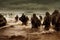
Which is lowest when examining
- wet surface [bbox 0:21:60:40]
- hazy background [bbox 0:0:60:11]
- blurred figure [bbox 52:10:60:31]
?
wet surface [bbox 0:21:60:40]

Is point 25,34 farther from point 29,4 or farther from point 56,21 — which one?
point 29,4

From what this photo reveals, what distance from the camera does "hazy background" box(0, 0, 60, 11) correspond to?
16.2 ft

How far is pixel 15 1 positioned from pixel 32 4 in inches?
24.6

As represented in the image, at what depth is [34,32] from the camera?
228 cm

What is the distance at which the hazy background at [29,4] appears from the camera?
16.2 ft

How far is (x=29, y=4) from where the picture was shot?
528 cm

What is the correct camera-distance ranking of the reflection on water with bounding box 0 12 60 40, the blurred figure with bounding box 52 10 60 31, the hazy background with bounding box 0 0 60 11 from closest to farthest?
1. the reflection on water with bounding box 0 12 60 40
2. the blurred figure with bounding box 52 10 60 31
3. the hazy background with bounding box 0 0 60 11

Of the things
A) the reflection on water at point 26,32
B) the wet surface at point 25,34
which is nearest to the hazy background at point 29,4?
the reflection on water at point 26,32

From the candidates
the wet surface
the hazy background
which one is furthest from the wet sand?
the hazy background

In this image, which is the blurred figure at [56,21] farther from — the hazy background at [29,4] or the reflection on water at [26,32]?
the hazy background at [29,4]

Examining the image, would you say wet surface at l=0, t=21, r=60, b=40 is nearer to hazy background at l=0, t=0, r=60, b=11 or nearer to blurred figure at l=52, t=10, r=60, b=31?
blurred figure at l=52, t=10, r=60, b=31

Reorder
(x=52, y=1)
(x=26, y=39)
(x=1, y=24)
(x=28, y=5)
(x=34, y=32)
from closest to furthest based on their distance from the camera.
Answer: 1. (x=26, y=39)
2. (x=34, y=32)
3. (x=1, y=24)
4. (x=28, y=5)
5. (x=52, y=1)

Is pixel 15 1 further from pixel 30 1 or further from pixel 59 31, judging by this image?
pixel 59 31

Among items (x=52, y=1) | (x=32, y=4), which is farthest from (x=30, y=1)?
(x=52, y=1)
